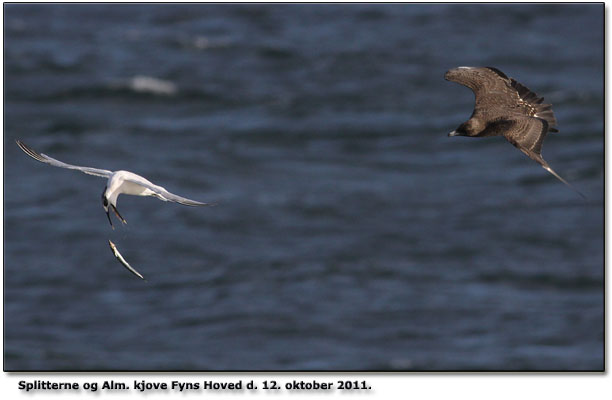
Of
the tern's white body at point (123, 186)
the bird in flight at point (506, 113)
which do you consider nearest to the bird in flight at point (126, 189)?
the tern's white body at point (123, 186)

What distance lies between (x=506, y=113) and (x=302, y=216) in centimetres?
7100

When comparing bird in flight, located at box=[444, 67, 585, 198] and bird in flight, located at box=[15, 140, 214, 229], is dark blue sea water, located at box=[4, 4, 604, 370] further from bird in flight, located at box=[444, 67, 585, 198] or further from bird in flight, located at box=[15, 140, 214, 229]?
bird in flight, located at box=[15, 140, 214, 229]

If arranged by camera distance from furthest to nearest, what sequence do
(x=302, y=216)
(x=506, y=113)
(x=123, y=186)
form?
(x=302, y=216) → (x=506, y=113) → (x=123, y=186)

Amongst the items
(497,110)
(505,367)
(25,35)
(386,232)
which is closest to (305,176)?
(386,232)

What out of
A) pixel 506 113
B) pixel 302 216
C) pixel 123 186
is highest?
pixel 302 216

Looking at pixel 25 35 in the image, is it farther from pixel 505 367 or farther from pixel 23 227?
pixel 505 367

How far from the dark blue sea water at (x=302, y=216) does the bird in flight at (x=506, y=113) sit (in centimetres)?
5498

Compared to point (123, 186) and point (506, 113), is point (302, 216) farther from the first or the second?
point (123, 186)

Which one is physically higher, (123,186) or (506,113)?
(506,113)

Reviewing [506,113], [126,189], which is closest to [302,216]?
[506,113]

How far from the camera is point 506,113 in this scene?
→ 44.4 ft

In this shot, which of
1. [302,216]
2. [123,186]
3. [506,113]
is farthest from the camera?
[302,216]

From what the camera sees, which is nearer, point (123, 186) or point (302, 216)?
point (123, 186)

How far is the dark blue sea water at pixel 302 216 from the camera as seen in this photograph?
7319 cm
